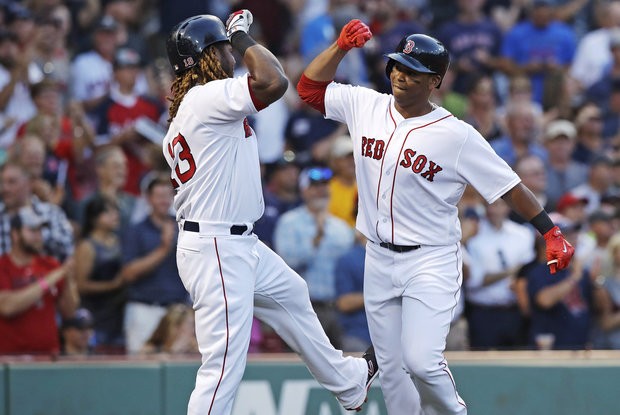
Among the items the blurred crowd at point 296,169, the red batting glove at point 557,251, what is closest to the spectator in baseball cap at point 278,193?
the blurred crowd at point 296,169

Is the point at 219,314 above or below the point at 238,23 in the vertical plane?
below

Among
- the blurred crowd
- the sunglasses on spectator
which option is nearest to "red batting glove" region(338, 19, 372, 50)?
the blurred crowd

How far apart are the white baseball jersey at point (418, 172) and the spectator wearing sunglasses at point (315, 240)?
9.20ft

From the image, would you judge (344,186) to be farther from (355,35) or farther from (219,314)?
(219,314)

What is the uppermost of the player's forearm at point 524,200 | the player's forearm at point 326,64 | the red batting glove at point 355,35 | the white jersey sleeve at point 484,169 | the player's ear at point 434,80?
the red batting glove at point 355,35

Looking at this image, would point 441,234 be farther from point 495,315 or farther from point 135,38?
point 135,38

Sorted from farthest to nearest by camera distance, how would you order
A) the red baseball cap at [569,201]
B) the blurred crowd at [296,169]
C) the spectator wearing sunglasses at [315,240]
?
the red baseball cap at [569,201] → the spectator wearing sunglasses at [315,240] → the blurred crowd at [296,169]

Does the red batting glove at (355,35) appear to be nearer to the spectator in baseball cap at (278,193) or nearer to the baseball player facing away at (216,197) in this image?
the baseball player facing away at (216,197)

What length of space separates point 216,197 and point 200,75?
0.64 meters

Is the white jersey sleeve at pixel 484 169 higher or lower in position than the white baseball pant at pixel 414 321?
higher

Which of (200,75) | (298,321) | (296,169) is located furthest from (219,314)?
(296,169)

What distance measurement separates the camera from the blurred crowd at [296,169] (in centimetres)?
901

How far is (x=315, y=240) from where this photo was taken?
9414mm

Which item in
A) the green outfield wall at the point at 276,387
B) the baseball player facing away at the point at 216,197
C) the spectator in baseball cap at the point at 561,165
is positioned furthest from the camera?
the spectator in baseball cap at the point at 561,165
